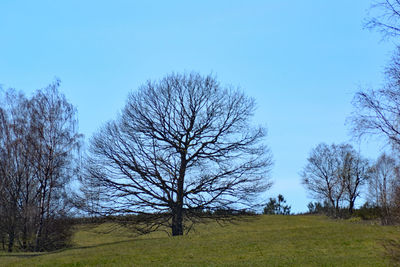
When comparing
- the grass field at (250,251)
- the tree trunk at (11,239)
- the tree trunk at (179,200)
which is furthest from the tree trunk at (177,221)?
the tree trunk at (11,239)

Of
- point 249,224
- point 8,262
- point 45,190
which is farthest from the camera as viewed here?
point 249,224

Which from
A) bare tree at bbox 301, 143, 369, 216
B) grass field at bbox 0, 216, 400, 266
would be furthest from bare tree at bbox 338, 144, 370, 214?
grass field at bbox 0, 216, 400, 266

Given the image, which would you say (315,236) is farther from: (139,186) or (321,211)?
(321,211)

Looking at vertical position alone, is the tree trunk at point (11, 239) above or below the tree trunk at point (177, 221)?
below

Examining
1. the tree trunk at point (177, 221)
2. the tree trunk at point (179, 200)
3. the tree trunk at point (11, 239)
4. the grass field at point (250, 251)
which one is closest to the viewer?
the grass field at point (250, 251)

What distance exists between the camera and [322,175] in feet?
208

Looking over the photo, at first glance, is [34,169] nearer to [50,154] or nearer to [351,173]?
[50,154]

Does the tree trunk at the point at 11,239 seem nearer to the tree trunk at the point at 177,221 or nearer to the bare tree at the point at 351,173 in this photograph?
the tree trunk at the point at 177,221

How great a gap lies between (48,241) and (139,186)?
900cm

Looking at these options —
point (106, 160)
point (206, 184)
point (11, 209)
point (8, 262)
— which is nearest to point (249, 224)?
point (206, 184)

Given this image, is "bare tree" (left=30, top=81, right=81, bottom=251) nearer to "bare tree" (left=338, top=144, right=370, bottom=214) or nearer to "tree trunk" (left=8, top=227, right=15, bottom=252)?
"tree trunk" (left=8, top=227, right=15, bottom=252)

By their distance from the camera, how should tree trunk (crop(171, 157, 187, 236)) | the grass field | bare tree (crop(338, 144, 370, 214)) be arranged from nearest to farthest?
the grass field → tree trunk (crop(171, 157, 187, 236)) → bare tree (crop(338, 144, 370, 214))

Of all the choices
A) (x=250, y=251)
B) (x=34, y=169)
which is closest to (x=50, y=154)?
(x=34, y=169)

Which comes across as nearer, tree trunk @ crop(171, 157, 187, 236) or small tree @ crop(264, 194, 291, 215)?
tree trunk @ crop(171, 157, 187, 236)
